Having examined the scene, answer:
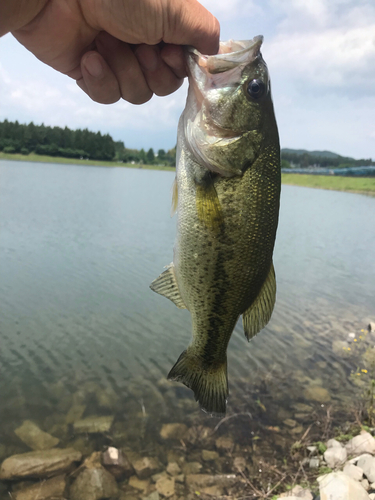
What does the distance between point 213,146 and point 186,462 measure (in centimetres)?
527

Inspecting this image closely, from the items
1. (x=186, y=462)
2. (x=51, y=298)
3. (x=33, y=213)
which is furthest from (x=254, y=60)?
(x=33, y=213)

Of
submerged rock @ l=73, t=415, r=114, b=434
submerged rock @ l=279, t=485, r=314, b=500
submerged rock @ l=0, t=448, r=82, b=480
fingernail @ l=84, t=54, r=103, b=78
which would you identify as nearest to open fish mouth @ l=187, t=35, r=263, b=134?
fingernail @ l=84, t=54, r=103, b=78

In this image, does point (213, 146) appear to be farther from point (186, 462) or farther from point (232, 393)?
point (232, 393)

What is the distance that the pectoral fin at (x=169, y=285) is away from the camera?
2.26 m

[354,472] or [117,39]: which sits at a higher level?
[117,39]

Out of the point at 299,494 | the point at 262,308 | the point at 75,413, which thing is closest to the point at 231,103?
the point at 262,308

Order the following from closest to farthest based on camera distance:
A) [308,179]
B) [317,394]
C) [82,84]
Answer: [82,84] → [317,394] → [308,179]

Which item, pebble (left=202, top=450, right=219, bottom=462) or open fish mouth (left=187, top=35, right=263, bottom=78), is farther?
pebble (left=202, top=450, right=219, bottom=462)

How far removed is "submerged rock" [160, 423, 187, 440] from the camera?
19.9 ft

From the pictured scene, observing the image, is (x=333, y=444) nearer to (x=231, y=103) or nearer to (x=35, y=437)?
(x=35, y=437)

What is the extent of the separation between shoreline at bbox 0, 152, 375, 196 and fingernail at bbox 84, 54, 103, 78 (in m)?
44.0

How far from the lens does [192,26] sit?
2029 mm

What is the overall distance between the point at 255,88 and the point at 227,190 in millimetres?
622

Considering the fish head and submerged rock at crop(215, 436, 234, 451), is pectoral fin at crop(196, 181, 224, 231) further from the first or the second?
submerged rock at crop(215, 436, 234, 451)
